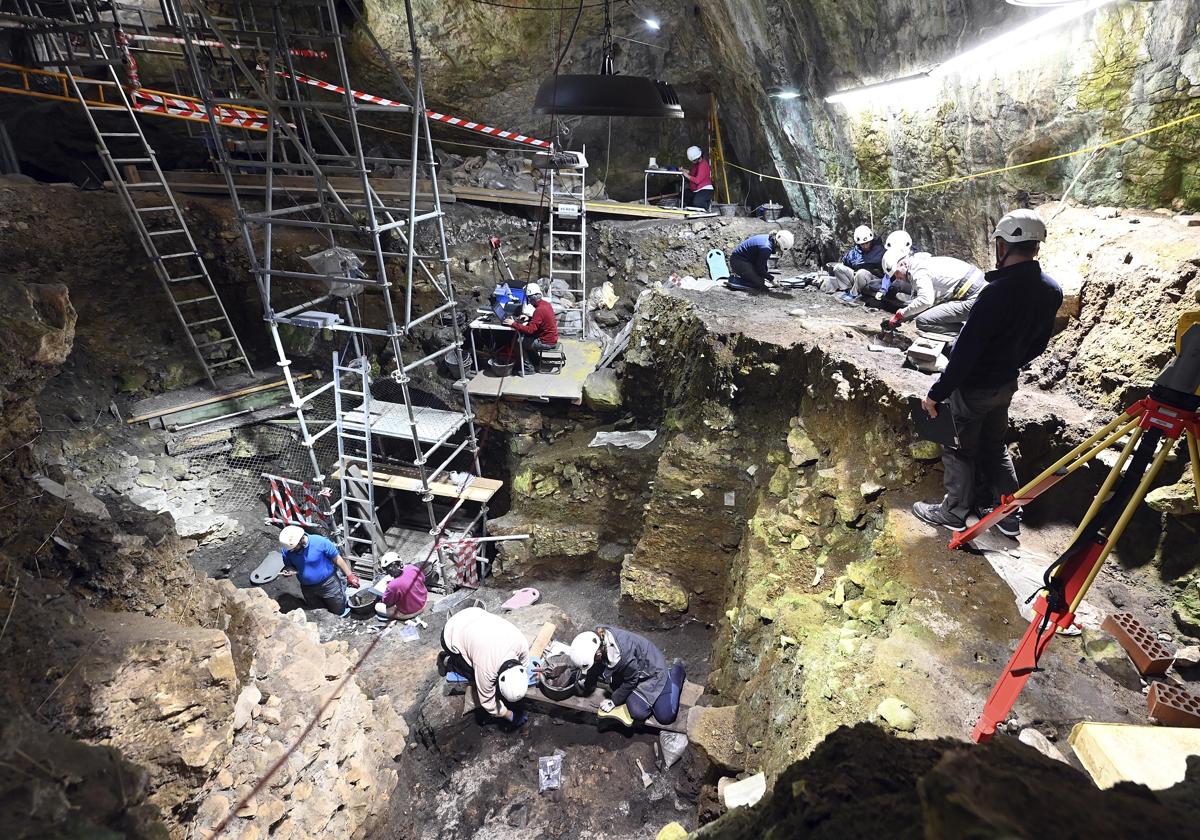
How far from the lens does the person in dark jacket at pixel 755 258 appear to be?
819 cm

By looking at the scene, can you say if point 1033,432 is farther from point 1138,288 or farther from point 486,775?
point 486,775

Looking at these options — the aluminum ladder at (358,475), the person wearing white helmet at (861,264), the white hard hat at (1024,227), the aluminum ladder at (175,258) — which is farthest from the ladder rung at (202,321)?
the white hard hat at (1024,227)

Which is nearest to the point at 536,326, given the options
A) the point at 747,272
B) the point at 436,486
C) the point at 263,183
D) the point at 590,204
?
the point at 436,486

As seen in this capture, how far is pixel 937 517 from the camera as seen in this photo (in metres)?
4.16

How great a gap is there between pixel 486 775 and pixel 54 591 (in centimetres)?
336

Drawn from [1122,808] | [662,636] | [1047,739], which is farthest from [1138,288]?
[662,636]

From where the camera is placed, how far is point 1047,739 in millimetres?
2775

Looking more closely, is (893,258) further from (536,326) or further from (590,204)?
(590,204)

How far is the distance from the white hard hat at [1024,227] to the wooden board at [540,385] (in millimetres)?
5838

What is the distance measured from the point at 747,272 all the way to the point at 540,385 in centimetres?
341

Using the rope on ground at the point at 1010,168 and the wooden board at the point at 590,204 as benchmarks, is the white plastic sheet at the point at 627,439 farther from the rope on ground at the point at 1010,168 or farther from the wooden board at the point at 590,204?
the wooden board at the point at 590,204

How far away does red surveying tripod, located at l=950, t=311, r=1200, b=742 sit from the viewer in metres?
2.41

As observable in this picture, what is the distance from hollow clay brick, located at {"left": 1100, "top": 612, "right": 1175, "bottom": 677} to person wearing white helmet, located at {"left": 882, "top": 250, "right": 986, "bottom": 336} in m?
3.36

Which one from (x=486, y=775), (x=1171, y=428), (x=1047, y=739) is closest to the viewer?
(x=1171, y=428)
